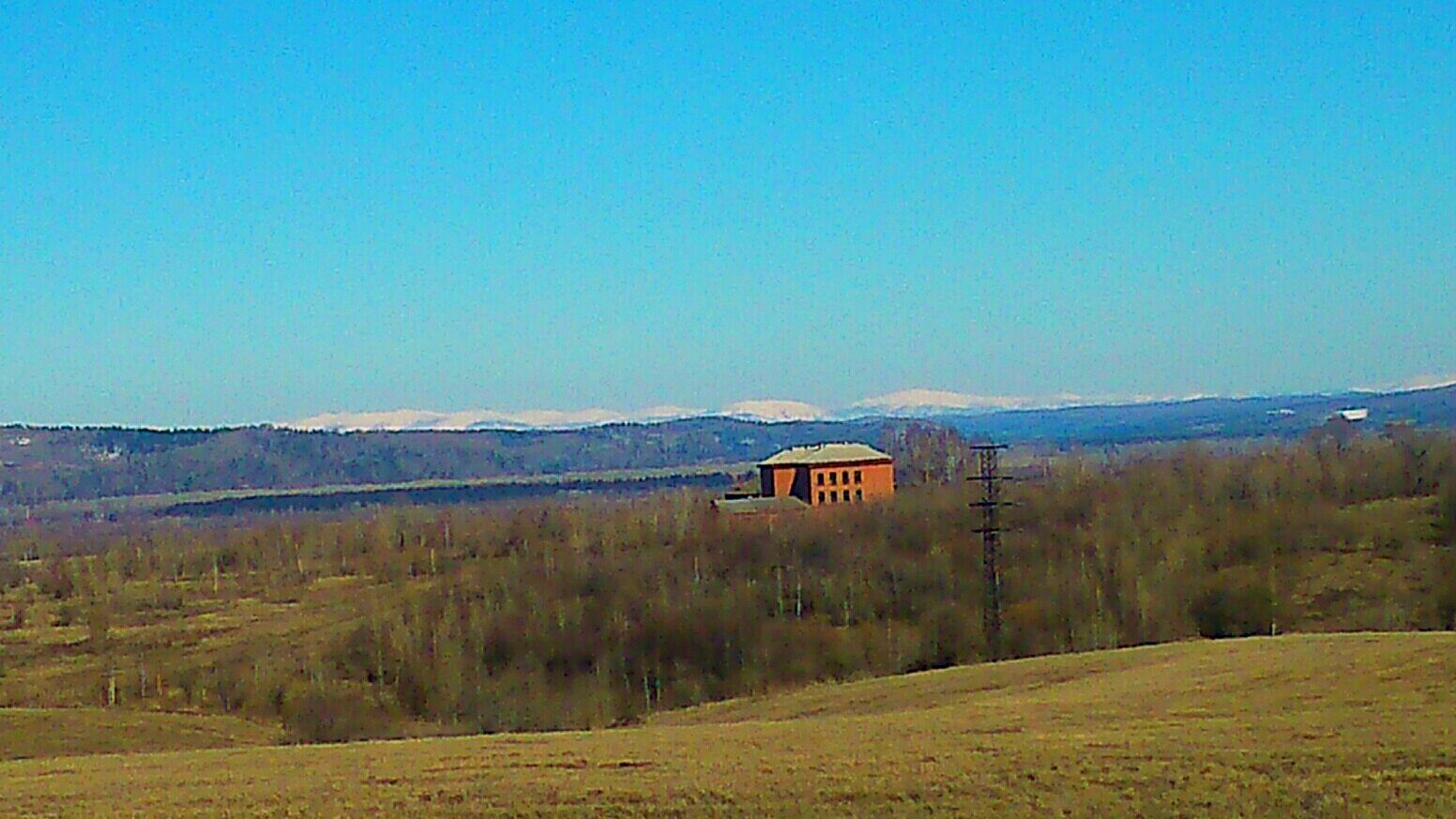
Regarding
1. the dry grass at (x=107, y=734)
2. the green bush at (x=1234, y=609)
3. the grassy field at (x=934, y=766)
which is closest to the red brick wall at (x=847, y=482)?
the green bush at (x=1234, y=609)

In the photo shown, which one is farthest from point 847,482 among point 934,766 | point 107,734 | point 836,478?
point 934,766

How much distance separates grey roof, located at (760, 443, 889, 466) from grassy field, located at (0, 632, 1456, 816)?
87590mm

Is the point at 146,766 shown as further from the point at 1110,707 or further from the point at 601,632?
the point at 601,632

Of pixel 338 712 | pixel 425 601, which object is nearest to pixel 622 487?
pixel 425 601

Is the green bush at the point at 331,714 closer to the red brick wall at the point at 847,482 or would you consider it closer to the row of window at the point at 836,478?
the red brick wall at the point at 847,482

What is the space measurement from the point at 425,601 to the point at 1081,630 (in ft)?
123

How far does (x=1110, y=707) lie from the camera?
91.7 ft

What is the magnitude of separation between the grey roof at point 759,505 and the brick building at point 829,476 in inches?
158

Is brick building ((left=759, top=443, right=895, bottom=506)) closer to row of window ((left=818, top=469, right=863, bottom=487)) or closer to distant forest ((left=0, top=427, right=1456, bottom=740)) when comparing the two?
row of window ((left=818, top=469, right=863, bottom=487))

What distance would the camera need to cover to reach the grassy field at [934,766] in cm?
1889

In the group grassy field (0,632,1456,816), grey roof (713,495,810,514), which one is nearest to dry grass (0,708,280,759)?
grassy field (0,632,1456,816)

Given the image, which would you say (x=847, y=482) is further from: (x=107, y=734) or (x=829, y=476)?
(x=107, y=734)

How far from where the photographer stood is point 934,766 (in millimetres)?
21078

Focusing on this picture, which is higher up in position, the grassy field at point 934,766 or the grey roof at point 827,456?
the grey roof at point 827,456
